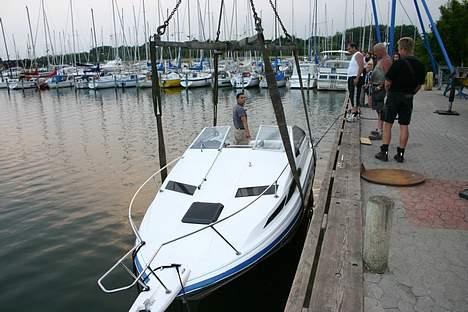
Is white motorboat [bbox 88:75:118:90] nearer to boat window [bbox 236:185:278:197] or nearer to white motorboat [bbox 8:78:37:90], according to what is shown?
white motorboat [bbox 8:78:37:90]

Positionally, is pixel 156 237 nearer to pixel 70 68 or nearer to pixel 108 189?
pixel 108 189

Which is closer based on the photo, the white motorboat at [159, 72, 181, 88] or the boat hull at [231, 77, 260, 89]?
the boat hull at [231, 77, 260, 89]

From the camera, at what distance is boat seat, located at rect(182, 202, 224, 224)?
5525mm

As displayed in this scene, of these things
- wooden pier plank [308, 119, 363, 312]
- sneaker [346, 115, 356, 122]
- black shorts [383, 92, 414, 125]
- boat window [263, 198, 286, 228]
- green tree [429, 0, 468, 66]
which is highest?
green tree [429, 0, 468, 66]

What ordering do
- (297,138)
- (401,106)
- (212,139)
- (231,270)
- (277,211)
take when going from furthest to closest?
(297,138) → (212,139) → (401,106) → (277,211) → (231,270)

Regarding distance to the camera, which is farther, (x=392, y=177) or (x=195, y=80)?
(x=195, y=80)

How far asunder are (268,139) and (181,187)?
2084mm

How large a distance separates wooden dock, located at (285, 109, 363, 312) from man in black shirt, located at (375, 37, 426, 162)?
1.72m

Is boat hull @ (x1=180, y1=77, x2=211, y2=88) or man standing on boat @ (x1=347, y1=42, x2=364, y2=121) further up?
man standing on boat @ (x1=347, y1=42, x2=364, y2=121)

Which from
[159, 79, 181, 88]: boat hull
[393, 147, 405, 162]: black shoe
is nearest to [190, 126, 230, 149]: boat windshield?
[393, 147, 405, 162]: black shoe

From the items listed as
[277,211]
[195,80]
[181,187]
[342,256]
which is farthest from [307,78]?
[342,256]

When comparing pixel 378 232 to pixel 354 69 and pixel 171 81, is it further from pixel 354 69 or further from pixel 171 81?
pixel 171 81

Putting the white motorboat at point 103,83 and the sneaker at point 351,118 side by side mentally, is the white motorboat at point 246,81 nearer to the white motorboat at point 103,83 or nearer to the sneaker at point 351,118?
the white motorboat at point 103,83

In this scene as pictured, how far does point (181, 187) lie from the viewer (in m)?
6.64
